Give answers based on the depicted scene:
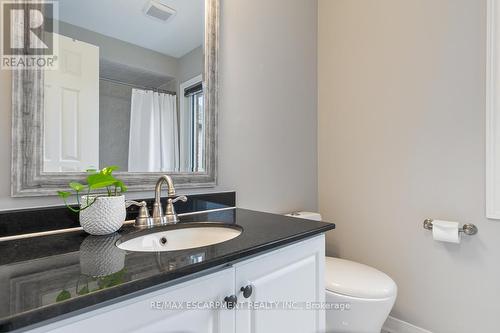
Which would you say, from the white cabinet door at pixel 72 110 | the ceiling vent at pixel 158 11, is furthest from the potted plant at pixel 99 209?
the ceiling vent at pixel 158 11

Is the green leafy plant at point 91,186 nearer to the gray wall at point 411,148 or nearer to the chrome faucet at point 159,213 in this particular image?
the chrome faucet at point 159,213

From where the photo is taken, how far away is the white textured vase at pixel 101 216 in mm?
876

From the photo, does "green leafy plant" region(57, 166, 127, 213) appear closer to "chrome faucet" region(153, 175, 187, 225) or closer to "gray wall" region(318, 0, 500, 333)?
"chrome faucet" region(153, 175, 187, 225)

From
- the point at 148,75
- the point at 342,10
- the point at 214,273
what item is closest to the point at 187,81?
the point at 148,75

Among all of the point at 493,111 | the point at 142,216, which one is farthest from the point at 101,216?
the point at 493,111

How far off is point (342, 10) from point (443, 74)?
0.81 metres

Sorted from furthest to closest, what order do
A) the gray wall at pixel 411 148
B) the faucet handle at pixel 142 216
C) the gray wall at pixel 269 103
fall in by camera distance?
the gray wall at pixel 269 103 → the gray wall at pixel 411 148 → the faucet handle at pixel 142 216

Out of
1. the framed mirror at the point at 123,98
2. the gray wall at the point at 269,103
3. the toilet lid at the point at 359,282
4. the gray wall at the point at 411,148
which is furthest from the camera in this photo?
the gray wall at the point at 269,103

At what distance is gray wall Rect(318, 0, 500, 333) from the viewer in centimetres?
136

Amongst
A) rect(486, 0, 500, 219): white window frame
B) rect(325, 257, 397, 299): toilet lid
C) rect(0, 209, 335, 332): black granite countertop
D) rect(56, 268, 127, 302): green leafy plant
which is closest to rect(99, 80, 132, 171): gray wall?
→ rect(0, 209, 335, 332): black granite countertop

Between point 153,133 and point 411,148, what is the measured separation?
136 centimetres

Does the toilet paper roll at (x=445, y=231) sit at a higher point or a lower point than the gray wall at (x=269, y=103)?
lower

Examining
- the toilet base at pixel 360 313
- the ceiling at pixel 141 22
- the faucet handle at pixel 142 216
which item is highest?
the ceiling at pixel 141 22

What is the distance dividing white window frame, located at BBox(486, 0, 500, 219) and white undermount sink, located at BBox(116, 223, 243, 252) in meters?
1.19
